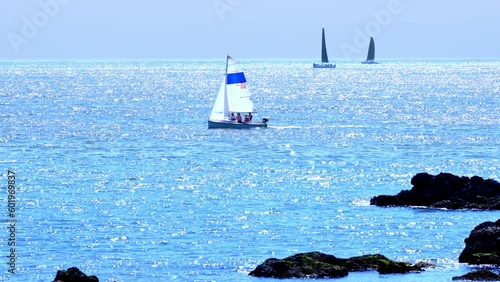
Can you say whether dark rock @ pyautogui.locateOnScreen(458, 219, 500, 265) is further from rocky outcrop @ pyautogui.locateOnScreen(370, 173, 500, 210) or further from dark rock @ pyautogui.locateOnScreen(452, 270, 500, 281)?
rocky outcrop @ pyautogui.locateOnScreen(370, 173, 500, 210)

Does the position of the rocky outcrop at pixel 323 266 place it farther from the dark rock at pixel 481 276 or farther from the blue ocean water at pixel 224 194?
the dark rock at pixel 481 276

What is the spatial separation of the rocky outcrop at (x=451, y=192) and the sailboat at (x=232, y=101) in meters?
57.1

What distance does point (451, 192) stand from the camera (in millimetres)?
68500

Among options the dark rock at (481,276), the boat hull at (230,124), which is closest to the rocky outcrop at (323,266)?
the dark rock at (481,276)

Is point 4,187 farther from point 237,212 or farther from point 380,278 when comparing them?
point 380,278

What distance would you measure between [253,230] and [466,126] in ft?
264

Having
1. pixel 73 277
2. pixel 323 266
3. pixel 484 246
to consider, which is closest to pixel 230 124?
pixel 484 246

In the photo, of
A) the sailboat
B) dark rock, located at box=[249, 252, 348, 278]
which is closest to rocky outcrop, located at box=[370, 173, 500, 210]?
dark rock, located at box=[249, 252, 348, 278]

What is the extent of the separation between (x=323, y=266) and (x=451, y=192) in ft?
71.4

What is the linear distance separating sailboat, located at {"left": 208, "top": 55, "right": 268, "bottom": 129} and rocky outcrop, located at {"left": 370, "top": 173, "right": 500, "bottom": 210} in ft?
187

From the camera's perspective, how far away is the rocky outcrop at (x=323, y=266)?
48.2 m

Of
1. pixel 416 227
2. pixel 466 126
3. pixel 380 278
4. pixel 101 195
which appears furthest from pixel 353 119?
pixel 380 278

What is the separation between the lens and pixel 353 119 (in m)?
156

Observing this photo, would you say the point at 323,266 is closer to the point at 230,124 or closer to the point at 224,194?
the point at 224,194
